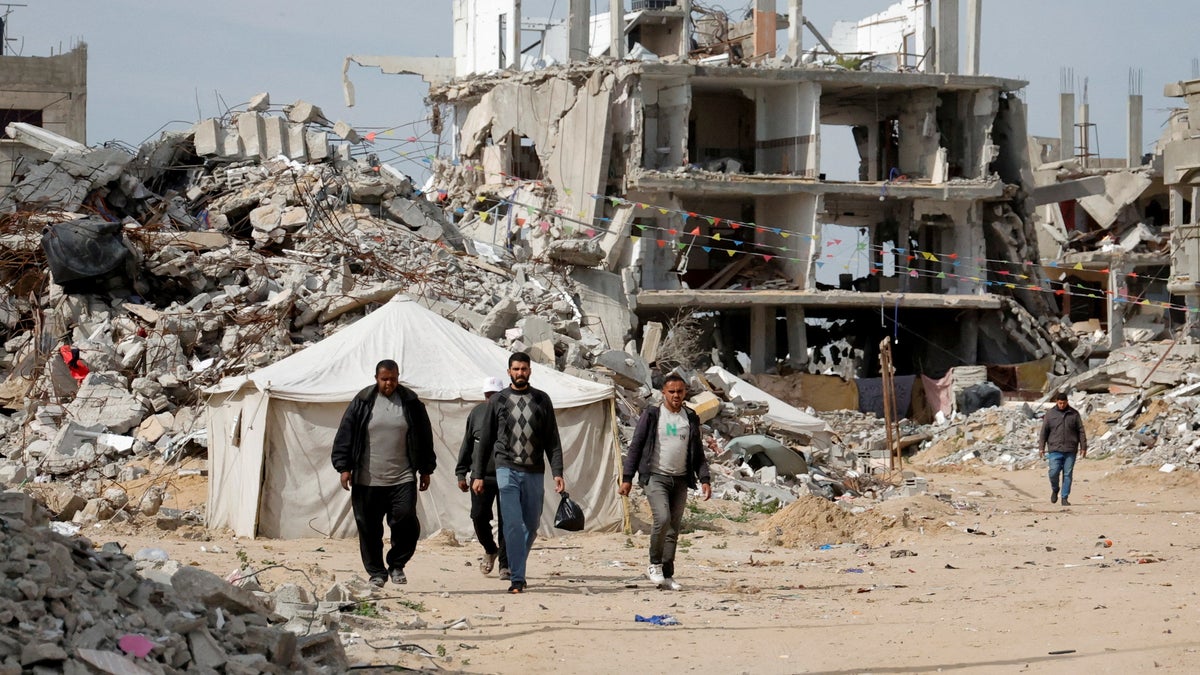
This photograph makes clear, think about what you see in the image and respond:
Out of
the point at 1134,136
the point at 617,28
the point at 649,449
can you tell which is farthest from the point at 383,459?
the point at 1134,136

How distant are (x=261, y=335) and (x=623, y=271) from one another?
1887cm

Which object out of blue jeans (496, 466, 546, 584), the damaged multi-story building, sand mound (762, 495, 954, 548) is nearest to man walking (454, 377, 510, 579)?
blue jeans (496, 466, 546, 584)

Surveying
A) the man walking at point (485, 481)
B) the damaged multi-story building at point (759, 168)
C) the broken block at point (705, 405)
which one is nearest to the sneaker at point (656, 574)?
the man walking at point (485, 481)

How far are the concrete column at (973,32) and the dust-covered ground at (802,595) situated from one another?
86.0 ft

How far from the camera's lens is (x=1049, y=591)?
33.3 feet

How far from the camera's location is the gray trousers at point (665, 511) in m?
10.3

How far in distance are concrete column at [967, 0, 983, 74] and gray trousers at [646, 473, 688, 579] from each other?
33.1 meters

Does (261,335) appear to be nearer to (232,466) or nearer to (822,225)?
(232,466)

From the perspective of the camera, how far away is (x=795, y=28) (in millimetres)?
39594

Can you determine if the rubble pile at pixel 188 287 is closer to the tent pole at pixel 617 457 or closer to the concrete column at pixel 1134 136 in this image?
the tent pole at pixel 617 457

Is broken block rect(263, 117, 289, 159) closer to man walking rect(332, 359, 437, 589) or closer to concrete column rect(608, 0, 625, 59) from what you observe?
concrete column rect(608, 0, 625, 59)

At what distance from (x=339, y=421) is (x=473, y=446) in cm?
438

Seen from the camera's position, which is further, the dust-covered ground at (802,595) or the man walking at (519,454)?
the man walking at (519,454)

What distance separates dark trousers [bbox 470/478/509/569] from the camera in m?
10.2
